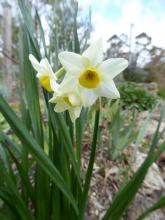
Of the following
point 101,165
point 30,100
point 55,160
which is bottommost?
point 101,165

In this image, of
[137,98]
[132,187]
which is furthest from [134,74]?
[132,187]

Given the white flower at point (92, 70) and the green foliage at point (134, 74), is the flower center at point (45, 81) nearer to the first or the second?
the white flower at point (92, 70)

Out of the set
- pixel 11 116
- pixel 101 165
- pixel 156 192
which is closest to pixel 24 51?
pixel 11 116

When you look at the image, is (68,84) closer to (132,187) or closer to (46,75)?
(46,75)

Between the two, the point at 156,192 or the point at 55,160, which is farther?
the point at 156,192

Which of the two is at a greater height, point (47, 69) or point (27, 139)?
point (47, 69)

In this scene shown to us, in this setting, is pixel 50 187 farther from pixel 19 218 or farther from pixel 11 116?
pixel 11 116

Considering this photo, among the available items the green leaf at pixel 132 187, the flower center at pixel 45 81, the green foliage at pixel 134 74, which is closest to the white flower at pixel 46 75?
the flower center at pixel 45 81

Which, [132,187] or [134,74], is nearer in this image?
[132,187]
